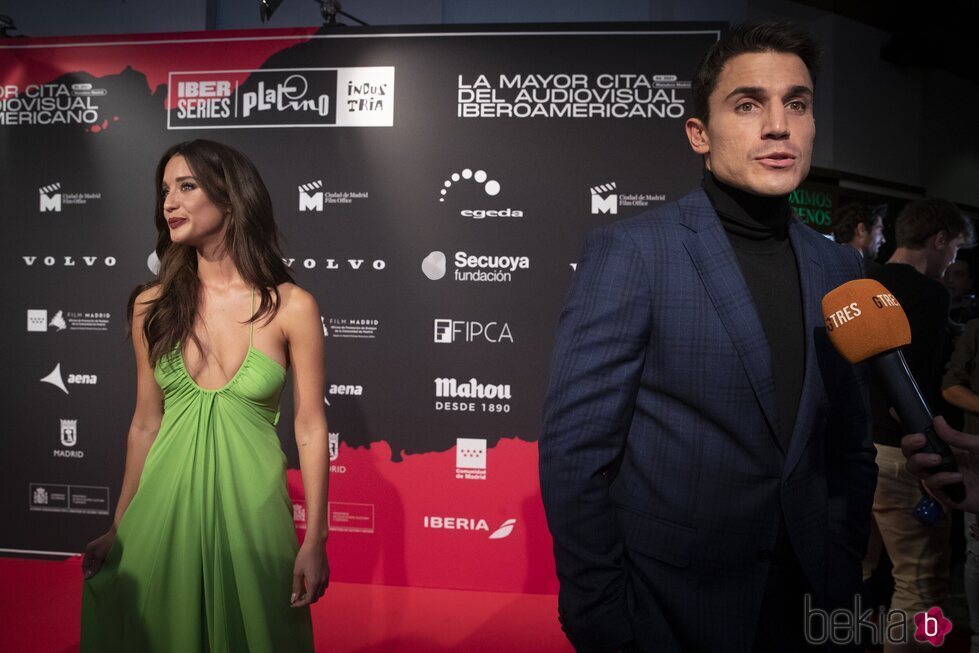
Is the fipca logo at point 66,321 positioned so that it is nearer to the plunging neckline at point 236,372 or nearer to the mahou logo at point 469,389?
the mahou logo at point 469,389

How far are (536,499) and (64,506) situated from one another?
8.11 feet

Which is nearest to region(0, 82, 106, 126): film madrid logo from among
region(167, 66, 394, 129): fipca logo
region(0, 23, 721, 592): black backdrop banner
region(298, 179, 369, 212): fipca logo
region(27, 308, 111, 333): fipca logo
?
region(0, 23, 721, 592): black backdrop banner

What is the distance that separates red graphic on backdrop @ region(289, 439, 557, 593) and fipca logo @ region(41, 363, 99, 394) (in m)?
1.40

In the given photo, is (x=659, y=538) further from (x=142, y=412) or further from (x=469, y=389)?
(x=469, y=389)

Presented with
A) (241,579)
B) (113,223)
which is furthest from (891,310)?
(113,223)

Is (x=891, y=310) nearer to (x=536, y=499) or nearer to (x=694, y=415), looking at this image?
(x=694, y=415)

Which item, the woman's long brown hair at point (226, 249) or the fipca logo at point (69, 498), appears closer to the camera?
the woman's long brown hair at point (226, 249)

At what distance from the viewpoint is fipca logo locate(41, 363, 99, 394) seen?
12.0 ft

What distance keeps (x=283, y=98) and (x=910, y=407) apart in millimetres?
3193

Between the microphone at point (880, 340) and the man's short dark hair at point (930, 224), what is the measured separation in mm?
1987

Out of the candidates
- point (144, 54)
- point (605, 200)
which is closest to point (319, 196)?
point (144, 54)

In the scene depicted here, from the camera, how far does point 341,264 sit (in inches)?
137

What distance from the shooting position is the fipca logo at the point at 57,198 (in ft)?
12.0

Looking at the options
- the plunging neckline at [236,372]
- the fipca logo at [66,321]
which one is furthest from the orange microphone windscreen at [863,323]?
the fipca logo at [66,321]
